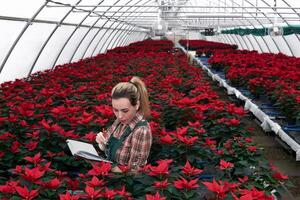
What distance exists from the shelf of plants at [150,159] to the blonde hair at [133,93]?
1.09 feet

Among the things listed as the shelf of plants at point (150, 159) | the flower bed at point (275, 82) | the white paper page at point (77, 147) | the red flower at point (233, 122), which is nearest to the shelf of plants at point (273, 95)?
the flower bed at point (275, 82)

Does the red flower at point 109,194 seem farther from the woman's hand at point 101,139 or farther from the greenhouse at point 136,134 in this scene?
the woman's hand at point 101,139

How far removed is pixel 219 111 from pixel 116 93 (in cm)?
206

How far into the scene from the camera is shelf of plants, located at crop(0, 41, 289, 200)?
2.45 m

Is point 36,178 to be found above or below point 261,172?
above

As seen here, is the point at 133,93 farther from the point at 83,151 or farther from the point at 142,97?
the point at 83,151

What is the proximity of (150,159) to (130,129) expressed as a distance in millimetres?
721

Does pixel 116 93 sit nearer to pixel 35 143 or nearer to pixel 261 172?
pixel 35 143

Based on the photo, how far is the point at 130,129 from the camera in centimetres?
326

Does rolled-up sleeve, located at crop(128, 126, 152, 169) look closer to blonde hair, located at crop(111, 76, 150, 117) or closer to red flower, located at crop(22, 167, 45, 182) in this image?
blonde hair, located at crop(111, 76, 150, 117)

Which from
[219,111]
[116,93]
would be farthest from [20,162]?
[219,111]

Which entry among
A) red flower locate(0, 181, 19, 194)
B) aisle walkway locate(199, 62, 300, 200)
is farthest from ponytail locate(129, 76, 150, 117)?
aisle walkway locate(199, 62, 300, 200)

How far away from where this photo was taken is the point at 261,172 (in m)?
3.16

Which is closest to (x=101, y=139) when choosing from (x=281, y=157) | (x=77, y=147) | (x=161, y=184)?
(x=77, y=147)
